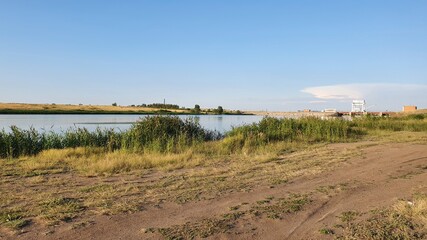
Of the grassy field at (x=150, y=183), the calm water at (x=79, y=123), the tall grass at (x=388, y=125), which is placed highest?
the tall grass at (x=388, y=125)

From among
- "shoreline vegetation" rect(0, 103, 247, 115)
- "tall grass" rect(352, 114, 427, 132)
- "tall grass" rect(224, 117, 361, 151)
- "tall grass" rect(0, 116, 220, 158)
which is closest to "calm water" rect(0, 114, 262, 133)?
A: "tall grass" rect(0, 116, 220, 158)

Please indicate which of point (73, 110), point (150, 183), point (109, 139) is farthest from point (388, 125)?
point (73, 110)

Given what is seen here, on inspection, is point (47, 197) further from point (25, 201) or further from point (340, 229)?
point (340, 229)

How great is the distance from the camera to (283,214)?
603cm

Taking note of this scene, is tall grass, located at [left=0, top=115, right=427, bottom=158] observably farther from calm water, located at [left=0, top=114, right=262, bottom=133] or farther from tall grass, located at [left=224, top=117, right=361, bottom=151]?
calm water, located at [left=0, top=114, right=262, bottom=133]

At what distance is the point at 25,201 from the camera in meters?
7.06

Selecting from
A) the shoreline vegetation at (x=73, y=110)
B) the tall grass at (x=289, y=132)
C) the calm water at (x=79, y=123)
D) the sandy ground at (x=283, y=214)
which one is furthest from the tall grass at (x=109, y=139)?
the shoreline vegetation at (x=73, y=110)

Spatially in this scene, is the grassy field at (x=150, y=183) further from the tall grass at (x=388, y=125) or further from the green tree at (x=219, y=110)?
the green tree at (x=219, y=110)

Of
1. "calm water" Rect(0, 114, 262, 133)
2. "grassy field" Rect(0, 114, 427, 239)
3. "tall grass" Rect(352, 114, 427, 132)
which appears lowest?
"calm water" Rect(0, 114, 262, 133)

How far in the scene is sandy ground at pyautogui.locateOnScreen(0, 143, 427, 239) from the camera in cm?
518

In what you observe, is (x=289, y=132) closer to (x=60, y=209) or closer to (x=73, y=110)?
(x=60, y=209)

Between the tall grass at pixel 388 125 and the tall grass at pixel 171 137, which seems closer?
the tall grass at pixel 171 137

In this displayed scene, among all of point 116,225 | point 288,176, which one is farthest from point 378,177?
point 116,225

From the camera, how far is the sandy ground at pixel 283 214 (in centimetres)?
518
